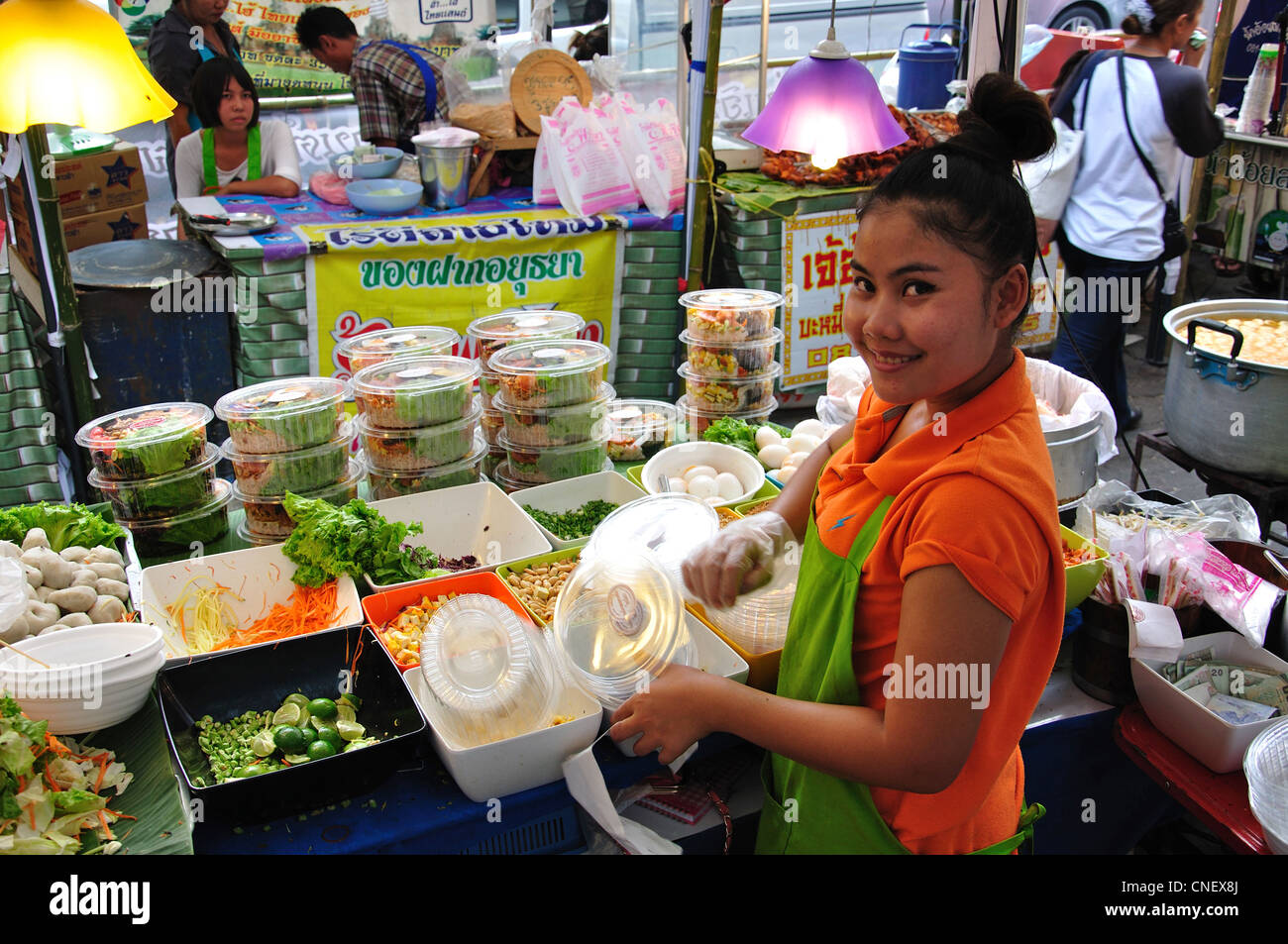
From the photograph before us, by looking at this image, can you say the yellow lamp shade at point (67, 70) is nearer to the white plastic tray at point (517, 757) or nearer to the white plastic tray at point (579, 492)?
the white plastic tray at point (579, 492)

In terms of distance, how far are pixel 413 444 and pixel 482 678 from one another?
1.10 m

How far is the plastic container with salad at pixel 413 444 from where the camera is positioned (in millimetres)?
2682

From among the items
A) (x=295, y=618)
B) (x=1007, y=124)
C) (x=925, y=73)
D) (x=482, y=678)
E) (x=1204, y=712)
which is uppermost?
(x=925, y=73)

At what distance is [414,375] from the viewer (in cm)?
268

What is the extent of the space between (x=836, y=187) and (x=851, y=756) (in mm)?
4612

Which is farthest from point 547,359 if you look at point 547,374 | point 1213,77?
point 1213,77

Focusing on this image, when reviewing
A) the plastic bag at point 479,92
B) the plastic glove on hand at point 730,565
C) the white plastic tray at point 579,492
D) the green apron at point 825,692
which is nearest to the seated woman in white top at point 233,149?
the plastic bag at point 479,92

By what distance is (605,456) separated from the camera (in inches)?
118

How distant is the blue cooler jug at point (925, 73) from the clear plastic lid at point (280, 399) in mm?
5407

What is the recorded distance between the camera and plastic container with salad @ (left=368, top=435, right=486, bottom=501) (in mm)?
2734

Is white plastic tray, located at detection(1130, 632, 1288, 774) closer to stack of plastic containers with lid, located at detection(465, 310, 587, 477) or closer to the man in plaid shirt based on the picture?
stack of plastic containers with lid, located at detection(465, 310, 587, 477)

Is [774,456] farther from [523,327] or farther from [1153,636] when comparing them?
[1153,636]
